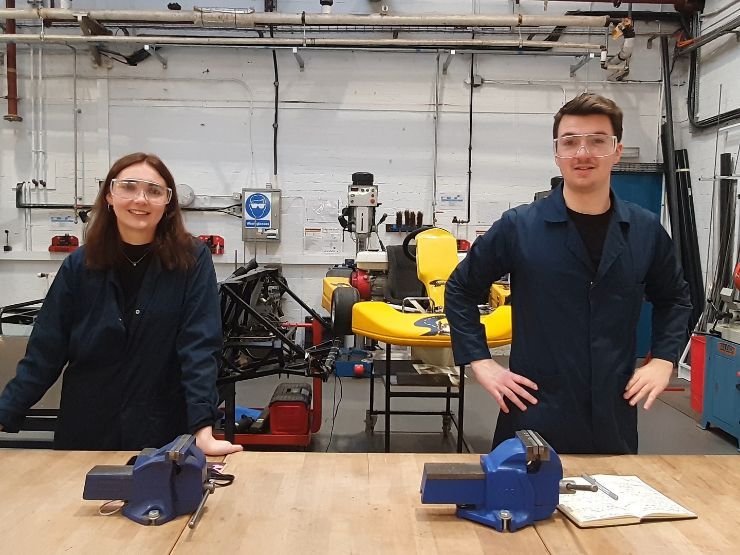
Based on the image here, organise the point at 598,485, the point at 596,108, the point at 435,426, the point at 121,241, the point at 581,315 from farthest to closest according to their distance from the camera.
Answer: the point at 435,426, the point at 121,241, the point at 581,315, the point at 596,108, the point at 598,485

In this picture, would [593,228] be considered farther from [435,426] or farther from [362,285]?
[435,426]

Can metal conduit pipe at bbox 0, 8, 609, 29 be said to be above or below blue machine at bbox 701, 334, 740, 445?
above

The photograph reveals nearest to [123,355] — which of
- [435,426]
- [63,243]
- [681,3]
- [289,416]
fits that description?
[289,416]

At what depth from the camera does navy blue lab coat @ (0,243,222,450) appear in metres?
1.58

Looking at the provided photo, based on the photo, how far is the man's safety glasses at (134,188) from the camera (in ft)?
5.09

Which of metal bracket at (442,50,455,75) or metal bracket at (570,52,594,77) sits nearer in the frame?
metal bracket at (442,50,455,75)

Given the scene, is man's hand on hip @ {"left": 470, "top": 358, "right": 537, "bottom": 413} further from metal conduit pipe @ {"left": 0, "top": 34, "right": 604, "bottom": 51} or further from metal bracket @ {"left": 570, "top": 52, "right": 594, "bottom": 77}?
metal bracket @ {"left": 570, "top": 52, "right": 594, "bottom": 77}

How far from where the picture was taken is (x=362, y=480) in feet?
4.30

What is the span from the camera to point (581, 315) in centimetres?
154

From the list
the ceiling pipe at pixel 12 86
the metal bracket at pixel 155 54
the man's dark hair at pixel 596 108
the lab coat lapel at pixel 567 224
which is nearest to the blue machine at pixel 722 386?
the lab coat lapel at pixel 567 224

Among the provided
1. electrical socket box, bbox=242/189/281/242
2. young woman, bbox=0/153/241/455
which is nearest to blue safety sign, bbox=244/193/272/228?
electrical socket box, bbox=242/189/281/242

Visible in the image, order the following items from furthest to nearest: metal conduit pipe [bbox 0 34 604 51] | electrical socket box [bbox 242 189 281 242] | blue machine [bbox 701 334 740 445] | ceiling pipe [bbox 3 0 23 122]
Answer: electrical socket box [bbox 242 189 281 242] → ceiling pipe [bbox 3 0 23 122] → metal conduit pipe [bbox 0 34 604 51] → blue machine [bbox 701 334 740 445]

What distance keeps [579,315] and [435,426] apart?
2.93m

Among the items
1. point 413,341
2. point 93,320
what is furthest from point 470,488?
point 413,341
